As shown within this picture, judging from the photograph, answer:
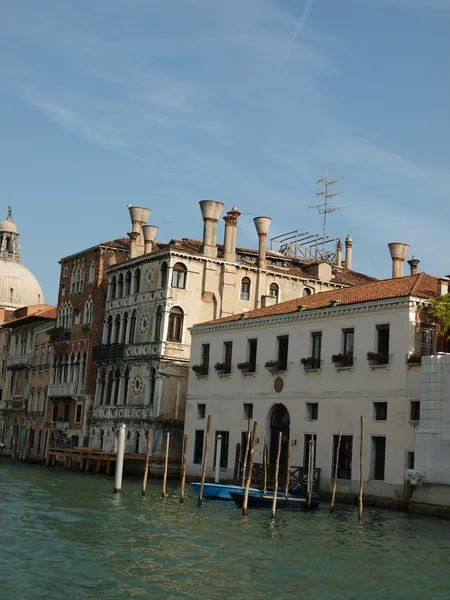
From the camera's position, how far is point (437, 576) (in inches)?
666

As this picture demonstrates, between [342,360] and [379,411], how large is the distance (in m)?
2.25

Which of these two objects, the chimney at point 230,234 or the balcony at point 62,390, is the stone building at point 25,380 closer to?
the balcony at point 62,390

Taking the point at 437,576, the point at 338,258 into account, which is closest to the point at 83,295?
the point at 338,258

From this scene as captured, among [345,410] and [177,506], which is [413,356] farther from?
[177,506]

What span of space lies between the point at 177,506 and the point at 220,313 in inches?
748

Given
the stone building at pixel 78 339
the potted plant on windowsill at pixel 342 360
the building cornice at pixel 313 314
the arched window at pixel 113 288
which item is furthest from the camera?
the stone building at pixel 78 339

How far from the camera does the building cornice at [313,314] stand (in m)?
29.8

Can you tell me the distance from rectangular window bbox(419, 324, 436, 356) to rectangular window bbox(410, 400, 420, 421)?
1669 millimetres

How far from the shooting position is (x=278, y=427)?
1347 inches

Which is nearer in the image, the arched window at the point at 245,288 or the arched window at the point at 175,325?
the arched window at the point at 175,325

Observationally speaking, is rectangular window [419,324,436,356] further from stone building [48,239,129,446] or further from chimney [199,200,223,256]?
stone building [48,239,129,446]

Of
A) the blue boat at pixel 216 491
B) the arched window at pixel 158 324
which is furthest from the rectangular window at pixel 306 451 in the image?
the arched window at pixel 158 324

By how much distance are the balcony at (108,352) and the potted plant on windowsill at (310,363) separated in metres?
15.1

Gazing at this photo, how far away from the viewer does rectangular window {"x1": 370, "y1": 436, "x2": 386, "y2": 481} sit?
29547mm
